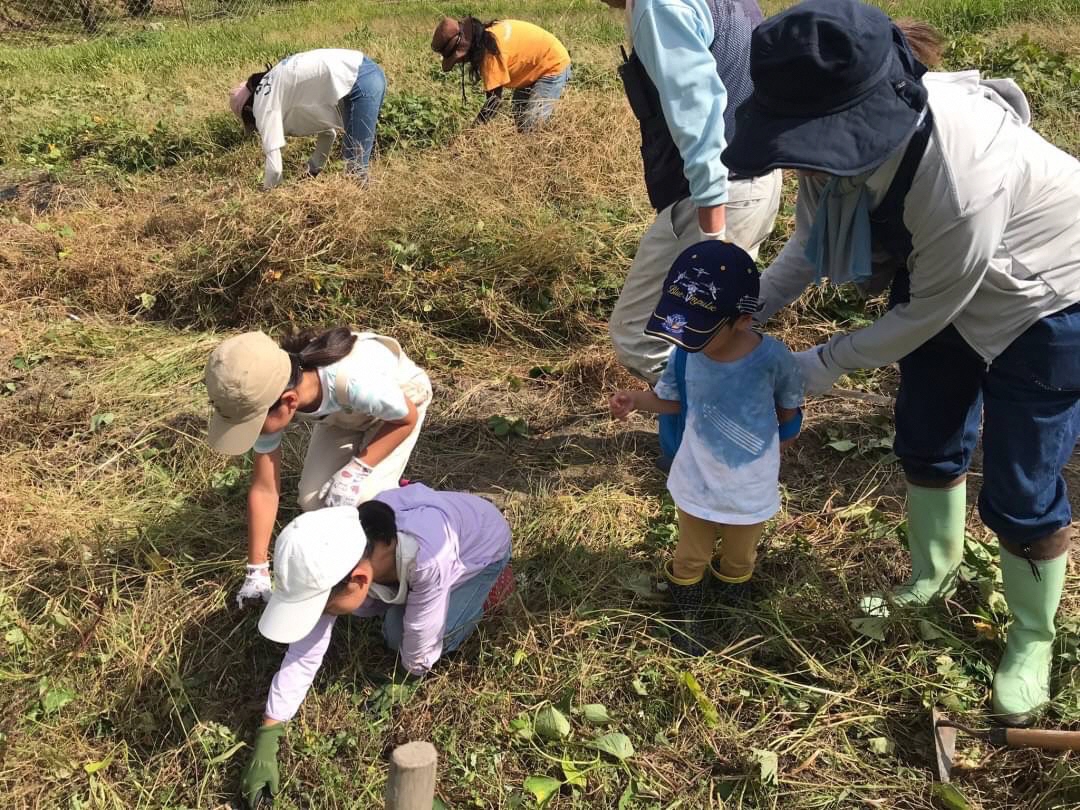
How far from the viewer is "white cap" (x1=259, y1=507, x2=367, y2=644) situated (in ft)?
6.45

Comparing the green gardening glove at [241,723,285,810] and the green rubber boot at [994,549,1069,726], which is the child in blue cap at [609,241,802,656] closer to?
the green rubber boot at [994,549,1069,726]

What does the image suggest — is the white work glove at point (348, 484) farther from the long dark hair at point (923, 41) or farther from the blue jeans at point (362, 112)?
the blue jeans at point (362, 112)

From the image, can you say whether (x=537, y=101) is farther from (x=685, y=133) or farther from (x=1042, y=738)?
(x=1042, y=738)

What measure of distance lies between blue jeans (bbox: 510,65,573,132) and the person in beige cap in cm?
331

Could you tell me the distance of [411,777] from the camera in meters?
1.50

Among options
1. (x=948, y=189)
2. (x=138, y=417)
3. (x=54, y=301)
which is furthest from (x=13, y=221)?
(x=948, y=189)

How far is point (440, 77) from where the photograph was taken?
8.24m

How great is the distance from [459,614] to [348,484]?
1.78 feet

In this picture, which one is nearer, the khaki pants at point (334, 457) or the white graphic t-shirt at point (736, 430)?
the white graphic t-shirt at point (736, 430)

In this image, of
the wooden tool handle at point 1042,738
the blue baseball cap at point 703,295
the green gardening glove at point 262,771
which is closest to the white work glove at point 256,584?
the green gardening glove at point 262,771

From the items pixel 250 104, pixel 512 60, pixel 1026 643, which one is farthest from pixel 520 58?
pixel 1026 643

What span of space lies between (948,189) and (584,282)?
8.97ft

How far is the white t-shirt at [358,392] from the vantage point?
2553 millimetres

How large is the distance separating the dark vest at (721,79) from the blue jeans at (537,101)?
3.21m
